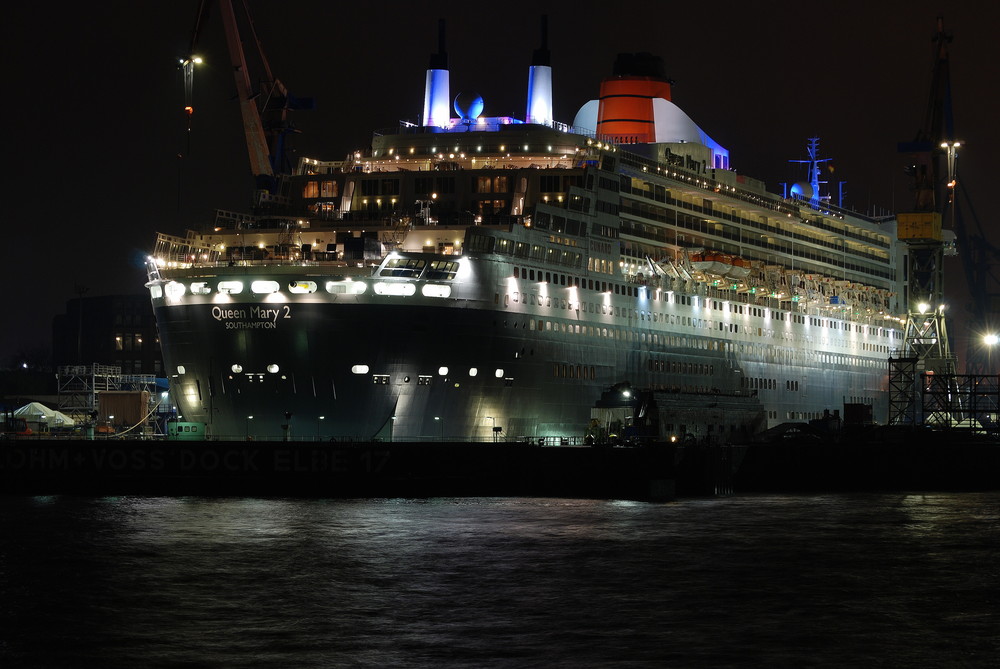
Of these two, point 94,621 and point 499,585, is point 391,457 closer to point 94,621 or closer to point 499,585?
point 499,585

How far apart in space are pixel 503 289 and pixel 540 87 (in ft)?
57.1

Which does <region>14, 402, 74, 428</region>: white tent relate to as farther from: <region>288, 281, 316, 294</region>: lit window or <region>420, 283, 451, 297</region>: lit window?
<region>420, 283, 451, 297</region>: lit window

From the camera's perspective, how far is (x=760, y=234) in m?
90.1

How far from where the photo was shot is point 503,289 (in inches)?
2516

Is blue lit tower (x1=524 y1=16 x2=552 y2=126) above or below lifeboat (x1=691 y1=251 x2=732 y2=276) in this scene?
above

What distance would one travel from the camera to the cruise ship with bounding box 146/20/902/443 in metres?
59.8

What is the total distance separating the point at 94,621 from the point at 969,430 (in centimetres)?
6016

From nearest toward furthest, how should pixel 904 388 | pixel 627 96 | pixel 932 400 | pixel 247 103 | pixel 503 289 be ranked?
1. pixel 503 289
2. pixel 247 103
3. pixel 627 96
4. pixel 932 400
5. pixel 904 388

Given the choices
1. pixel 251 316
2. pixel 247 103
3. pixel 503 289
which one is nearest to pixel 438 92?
pixel 247 103

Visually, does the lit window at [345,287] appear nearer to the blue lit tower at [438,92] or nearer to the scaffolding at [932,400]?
the blue lit tower at [438,92]

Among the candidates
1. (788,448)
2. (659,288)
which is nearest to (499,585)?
(788,448)

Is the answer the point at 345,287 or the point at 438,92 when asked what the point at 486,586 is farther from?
the point at 438,92

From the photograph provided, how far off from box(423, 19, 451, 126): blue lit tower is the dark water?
27.2m

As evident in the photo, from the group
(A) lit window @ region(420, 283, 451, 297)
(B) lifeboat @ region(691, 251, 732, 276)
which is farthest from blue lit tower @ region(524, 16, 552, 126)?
(A) lit window @ region(420, 283, 451, 297)
